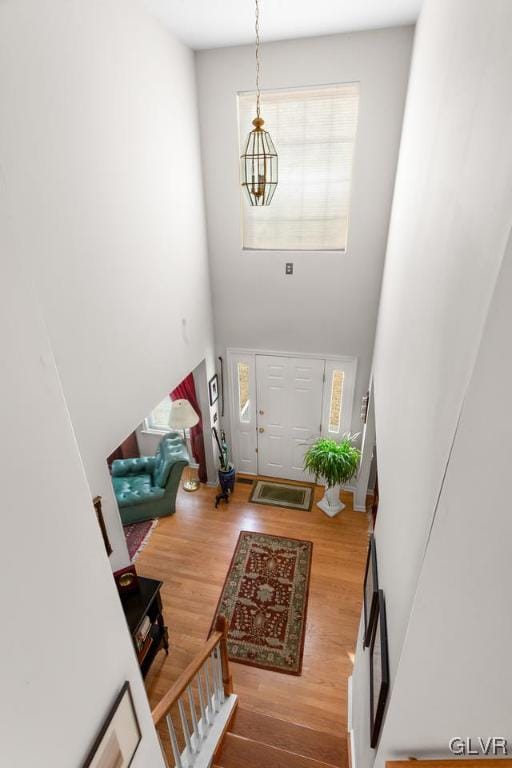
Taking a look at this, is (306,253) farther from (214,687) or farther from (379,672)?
(214,687)

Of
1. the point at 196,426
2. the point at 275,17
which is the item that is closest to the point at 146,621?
the point at 196,426

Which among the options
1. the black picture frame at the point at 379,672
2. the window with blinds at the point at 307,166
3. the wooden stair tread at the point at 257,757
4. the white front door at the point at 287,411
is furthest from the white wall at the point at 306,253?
the wooden stair tread at the point at 257,757

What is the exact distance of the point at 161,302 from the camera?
12.5 ft

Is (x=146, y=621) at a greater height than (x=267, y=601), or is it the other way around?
(x=146, y=621)

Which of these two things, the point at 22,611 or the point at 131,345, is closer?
the point at 22,611

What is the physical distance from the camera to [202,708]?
9.01ft

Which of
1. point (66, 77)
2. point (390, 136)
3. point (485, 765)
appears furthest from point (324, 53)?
point (485, 765)

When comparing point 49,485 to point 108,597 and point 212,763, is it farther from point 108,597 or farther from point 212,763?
point 212,763

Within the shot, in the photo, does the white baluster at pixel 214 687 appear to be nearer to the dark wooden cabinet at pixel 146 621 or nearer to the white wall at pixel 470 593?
the dark wooden cabinet at pixel 146 621

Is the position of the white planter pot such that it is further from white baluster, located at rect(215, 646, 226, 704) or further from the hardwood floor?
white baluster, located at rect(215, 646, 226, 704)

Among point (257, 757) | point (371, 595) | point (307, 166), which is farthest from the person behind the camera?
point (307, 166)

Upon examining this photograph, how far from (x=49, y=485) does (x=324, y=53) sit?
457 centimetres

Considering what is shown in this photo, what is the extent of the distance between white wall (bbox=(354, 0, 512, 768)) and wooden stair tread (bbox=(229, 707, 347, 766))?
2.93ft

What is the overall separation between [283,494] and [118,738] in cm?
423
